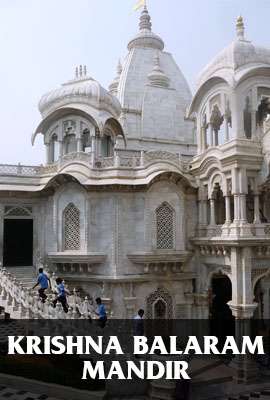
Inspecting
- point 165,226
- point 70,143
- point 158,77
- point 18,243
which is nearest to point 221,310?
point 165,226

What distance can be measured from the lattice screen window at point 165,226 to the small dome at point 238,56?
5.79 metres

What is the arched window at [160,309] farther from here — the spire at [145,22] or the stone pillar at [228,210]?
the spire at [145,22]

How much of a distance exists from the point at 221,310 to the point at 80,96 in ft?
39.1

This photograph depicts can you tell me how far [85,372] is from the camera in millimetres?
9711

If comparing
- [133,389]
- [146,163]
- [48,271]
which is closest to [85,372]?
[133,389]

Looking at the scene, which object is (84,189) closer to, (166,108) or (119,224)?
(119,224)

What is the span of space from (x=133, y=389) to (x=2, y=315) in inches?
279

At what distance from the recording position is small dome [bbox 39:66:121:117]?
Answer: 17.9 metres

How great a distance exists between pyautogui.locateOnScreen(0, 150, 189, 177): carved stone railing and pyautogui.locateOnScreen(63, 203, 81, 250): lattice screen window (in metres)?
1.96

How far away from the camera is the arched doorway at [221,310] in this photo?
59.2 ft

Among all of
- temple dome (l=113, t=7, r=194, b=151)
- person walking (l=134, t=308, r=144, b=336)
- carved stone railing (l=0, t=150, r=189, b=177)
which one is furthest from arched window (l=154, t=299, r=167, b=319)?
temple dome (l=113, t=7, r=194, b=151)

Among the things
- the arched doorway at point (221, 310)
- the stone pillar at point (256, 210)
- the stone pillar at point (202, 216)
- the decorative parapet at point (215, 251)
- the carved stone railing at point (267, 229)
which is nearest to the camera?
the carved stone railing at point (267, 229)

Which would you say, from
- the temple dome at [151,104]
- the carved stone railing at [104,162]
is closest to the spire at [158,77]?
the temple dome at [151,104]

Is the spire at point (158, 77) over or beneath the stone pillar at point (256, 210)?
over
